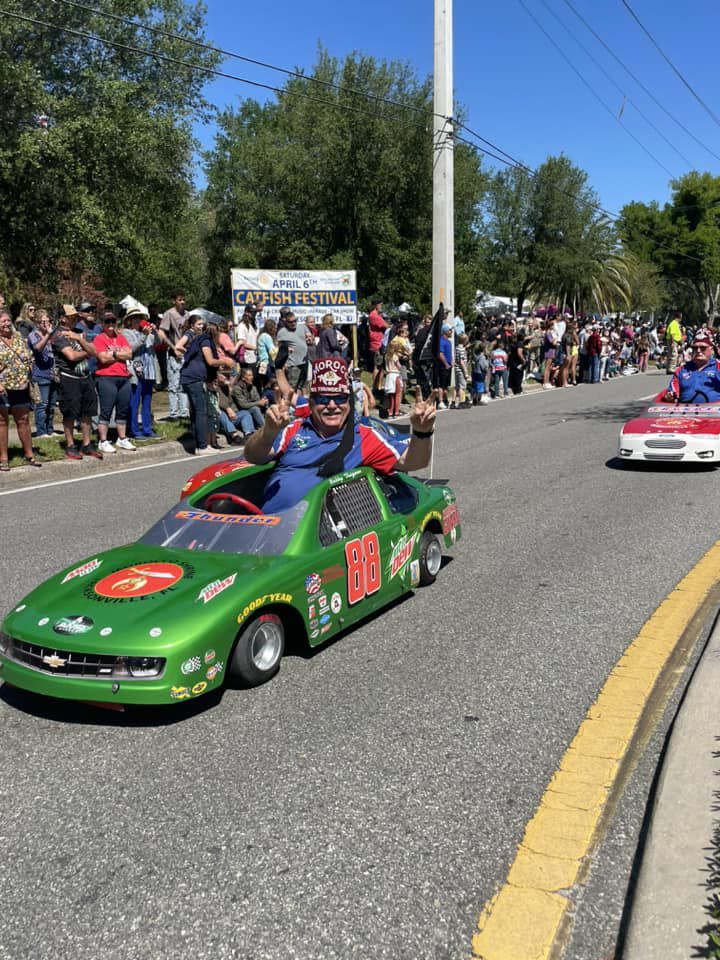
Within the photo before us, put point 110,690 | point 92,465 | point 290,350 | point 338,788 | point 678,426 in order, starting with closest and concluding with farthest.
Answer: point 338,788, point 110,690, point 678,426, point 92,465, point 290,350

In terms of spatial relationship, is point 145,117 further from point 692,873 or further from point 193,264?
point 193,264

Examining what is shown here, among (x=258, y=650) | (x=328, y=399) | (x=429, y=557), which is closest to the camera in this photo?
(x=258, y=650)

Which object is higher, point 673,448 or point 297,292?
point 297,292

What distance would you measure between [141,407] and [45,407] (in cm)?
146

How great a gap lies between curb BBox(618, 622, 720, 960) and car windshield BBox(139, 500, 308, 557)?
7.24ft

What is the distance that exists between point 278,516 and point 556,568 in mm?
2496

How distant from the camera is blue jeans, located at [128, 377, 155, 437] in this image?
43.5ft

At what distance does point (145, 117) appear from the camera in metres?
22.2

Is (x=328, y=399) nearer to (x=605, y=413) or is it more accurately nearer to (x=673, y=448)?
(x=673, y=448)

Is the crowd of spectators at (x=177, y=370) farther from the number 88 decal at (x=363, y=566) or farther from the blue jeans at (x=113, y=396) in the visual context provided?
the number 88 decal at (x=363, y=566)

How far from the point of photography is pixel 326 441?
5582 mm

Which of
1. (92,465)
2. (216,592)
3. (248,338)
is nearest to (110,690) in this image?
(216,592)

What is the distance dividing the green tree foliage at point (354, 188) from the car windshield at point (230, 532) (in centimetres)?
2849

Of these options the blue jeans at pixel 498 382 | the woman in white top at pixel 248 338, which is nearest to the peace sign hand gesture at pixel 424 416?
the woman in white top at pixel 248 338
